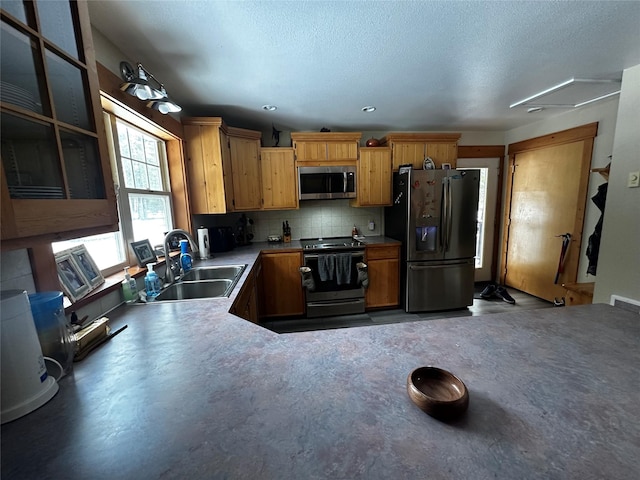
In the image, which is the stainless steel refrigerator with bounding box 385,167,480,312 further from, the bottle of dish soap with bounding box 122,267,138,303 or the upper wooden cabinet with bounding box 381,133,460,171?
the bottle of dish soap with bounding box 122,267,138,303

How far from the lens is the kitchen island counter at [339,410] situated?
0.49 m

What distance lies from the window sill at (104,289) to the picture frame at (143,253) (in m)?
0.06

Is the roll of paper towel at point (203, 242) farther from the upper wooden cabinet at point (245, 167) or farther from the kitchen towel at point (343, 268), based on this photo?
the kitchen towel at point (343, 268)

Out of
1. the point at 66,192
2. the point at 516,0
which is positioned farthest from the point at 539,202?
the point at 66,192

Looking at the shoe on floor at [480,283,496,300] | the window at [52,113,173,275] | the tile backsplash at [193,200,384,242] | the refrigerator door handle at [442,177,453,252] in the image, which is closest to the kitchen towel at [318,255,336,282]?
the tile backsplash at [193,200,384,242]

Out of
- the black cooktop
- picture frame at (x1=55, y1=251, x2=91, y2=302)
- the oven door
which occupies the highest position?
picture frame at (x1=55, y1=251, x2=91, y2=302)

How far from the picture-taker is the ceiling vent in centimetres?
217

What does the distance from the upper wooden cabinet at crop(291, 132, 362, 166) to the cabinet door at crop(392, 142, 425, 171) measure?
21.1 inches

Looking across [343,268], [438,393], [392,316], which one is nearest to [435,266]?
[392,316]

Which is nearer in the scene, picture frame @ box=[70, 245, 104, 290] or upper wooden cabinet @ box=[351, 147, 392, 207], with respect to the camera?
picture frame @ box=[70, 245, 104, 290]

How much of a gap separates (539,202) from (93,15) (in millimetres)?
4641

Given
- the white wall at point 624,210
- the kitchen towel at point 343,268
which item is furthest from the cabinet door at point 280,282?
the white wall at point 624,210

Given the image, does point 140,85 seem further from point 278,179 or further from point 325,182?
point 325,182

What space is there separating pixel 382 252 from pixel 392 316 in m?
0.81
